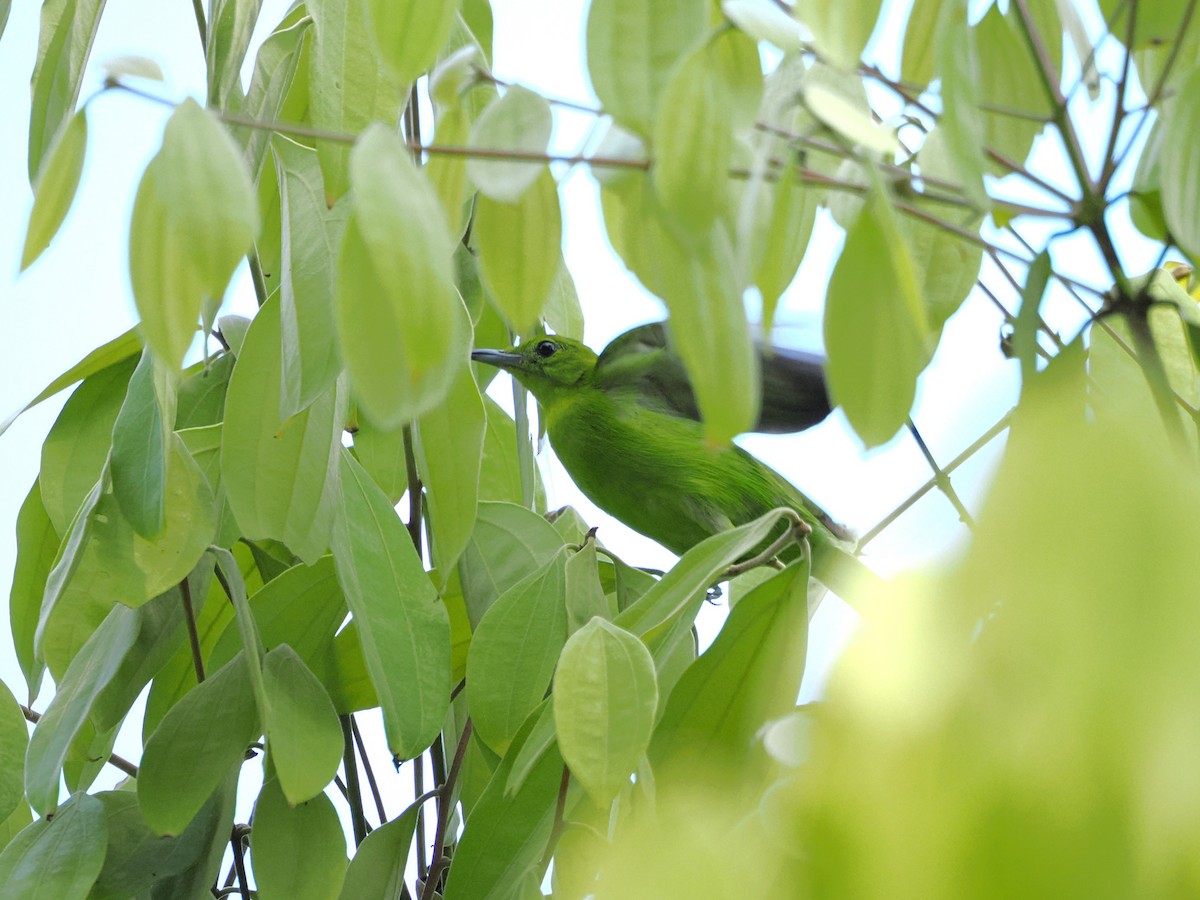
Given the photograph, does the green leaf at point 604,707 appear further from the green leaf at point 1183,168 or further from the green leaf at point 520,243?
the green leaf at point 1183,168

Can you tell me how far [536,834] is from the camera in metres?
0.62

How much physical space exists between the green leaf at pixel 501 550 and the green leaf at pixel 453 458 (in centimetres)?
21

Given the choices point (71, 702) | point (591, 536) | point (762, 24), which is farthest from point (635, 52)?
point (71, 702)

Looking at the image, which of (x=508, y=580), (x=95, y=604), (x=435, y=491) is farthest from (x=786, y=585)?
(x=95, y=604)

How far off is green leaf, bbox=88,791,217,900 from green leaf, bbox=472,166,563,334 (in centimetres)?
48

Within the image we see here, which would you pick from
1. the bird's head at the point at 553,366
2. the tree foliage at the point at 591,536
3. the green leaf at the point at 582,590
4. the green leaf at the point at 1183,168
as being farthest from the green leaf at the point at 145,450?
the bird's head at the point at 553,366

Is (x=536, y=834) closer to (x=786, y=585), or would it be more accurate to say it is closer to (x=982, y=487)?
(x=786, y=585)

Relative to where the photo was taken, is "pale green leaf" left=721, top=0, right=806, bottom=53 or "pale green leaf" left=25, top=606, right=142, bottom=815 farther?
"pale green leaf" left=25, top=606, right=142, bottom=815

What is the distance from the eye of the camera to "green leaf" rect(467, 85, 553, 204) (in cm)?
38

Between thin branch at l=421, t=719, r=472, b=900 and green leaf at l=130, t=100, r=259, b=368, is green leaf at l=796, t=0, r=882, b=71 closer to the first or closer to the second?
green leaf at l=130, t=100, r=259, b=368

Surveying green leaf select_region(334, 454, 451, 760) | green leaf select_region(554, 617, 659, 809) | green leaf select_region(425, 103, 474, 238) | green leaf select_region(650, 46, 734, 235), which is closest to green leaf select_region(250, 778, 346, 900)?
green leaf select_region(334, 454, 451, 760)

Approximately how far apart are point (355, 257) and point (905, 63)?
1.16 ft

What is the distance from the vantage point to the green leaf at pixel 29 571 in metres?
0.79

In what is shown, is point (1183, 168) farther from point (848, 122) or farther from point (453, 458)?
point (453, 458)
